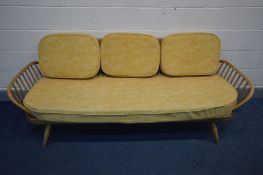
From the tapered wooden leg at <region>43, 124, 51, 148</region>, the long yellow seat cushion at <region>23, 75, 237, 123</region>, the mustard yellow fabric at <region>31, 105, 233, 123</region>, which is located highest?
the long yellow seat cushion at <region>23, 75, 237, 123</region>

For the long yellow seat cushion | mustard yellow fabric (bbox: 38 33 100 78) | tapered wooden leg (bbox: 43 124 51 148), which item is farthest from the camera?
mustard yellow fabric (bbox: 38 33 100 78)

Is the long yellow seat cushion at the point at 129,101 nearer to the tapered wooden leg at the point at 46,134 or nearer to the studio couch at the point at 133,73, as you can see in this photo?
the studio couch at the point at 133,73

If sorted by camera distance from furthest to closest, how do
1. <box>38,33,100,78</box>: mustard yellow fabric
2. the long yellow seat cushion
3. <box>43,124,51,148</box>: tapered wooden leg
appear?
<box>38,33,100,78</box>: mustard yellow fabric → <box>43,124,51,148</box>: tapered wooden leg → the long yellow seat cushion

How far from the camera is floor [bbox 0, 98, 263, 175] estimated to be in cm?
196

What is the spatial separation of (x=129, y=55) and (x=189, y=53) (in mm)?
513

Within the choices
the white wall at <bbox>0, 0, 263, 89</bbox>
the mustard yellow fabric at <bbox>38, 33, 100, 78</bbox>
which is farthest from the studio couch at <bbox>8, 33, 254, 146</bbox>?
the white wall at <bbox>0, 0, 263, 89</bbox>

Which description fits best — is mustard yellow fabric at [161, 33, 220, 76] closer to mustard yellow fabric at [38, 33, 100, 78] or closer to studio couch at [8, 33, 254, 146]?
studio couch at [8, 33, 254, 146]

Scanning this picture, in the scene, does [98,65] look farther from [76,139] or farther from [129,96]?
[76,139]

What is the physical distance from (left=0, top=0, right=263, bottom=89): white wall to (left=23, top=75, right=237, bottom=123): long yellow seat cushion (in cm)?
50

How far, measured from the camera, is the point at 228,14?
7.84ft

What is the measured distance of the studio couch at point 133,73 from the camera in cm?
202

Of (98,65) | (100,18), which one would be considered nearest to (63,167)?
(98,65)

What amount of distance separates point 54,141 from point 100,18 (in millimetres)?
1108

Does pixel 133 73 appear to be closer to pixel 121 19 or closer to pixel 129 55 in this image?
pixel 129 55
